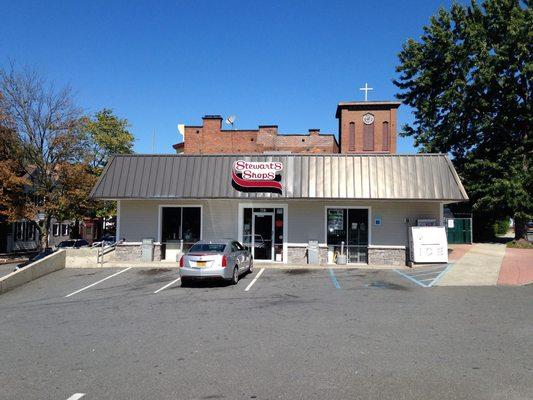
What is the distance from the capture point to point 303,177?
20281mm

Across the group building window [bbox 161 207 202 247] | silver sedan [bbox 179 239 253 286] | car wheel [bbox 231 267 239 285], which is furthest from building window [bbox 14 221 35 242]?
car wheel [bbox 231 267 239 285]

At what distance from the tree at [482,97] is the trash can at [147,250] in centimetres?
2036

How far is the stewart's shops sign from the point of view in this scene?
66.1ft

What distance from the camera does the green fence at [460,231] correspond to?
32312mm

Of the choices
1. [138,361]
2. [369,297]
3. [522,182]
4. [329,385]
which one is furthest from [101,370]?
[522,182]

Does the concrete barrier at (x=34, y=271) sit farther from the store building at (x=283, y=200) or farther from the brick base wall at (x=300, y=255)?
the brick base wall at (x=300, y=255)

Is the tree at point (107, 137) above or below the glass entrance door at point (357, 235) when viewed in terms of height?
above

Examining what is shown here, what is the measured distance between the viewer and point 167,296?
43.8 feet

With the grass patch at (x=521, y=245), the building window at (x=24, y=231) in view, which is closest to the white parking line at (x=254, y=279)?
the grass patch at (x=521, y=245)

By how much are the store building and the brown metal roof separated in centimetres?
4

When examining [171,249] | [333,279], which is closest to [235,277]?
[333,279]

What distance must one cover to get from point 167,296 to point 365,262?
1019 centimetres

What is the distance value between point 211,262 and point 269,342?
657cm

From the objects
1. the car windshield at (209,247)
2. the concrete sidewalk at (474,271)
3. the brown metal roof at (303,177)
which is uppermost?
the brown metal roof at (303,177)
